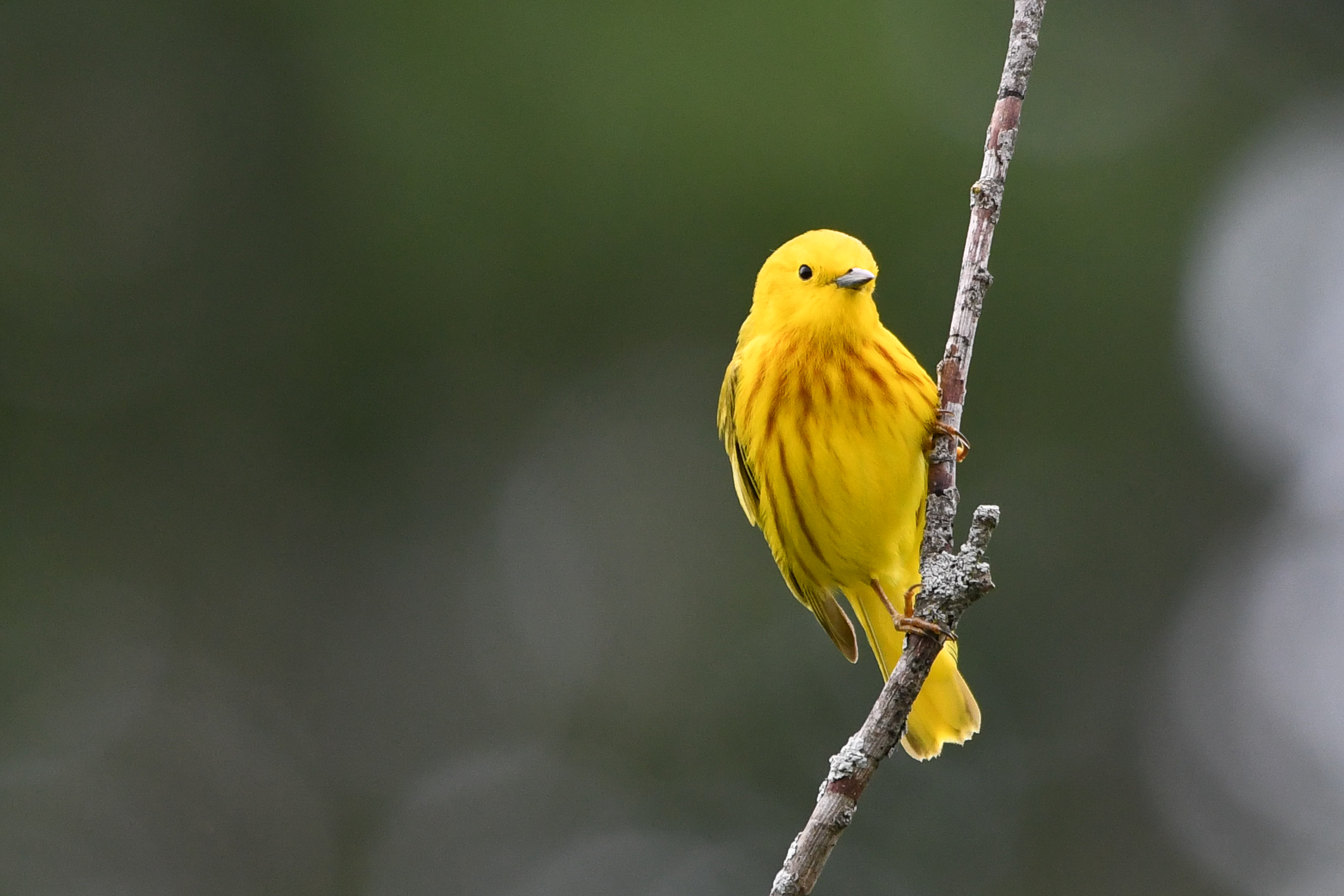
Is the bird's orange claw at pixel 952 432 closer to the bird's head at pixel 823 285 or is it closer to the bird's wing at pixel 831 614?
the bird's head at pixel 823 285

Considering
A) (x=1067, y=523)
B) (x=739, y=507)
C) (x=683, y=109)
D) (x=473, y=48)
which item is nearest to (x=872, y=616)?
(x=1067, y=523)

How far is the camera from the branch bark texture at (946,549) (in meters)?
3.04

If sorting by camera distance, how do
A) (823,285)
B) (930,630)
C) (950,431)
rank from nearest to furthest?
1. (930,630)
2. (950,431)
3. (823,285)

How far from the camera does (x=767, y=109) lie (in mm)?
8859

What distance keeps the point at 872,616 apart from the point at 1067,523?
3555 mm

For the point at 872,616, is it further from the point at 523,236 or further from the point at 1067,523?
the point at 523,236

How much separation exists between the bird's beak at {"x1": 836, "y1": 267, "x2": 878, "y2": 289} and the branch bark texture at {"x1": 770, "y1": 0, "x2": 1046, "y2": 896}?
31.3 inches

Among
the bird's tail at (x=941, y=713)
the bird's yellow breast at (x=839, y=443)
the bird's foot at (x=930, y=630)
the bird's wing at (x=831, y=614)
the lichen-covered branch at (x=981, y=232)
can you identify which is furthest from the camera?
the bird's wing at (x=831, y=614)

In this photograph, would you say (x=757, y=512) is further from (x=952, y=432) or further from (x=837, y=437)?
(x=952, y=432)

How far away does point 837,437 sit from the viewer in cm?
459

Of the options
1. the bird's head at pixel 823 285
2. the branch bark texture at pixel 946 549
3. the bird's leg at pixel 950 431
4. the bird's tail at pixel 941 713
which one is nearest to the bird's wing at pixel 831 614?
the bird's tail at pixel 941 713

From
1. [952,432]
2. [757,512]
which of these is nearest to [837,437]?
[757,512]

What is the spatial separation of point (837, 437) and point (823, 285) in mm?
554

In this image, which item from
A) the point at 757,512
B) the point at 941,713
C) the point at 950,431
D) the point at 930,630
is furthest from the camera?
the point at 757,512
